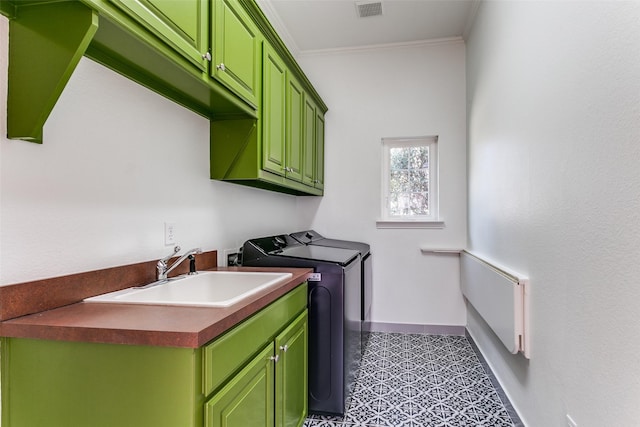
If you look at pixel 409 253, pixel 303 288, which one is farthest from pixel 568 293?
pixel 409 253

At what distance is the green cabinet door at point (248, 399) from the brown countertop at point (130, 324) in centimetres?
18

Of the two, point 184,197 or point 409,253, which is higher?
point 184,197

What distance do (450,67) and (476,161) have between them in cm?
107

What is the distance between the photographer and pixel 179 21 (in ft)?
4.16

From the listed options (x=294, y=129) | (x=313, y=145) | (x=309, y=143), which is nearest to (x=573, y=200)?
(x=294, y=129)

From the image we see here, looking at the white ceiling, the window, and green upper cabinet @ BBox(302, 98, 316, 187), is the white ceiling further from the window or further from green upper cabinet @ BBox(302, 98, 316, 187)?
the window

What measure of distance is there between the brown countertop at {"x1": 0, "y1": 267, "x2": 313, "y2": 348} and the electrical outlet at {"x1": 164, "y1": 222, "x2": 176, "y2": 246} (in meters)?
0.59

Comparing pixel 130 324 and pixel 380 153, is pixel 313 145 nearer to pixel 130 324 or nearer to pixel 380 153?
pixel 380 153

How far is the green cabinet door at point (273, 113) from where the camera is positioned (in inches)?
81.9

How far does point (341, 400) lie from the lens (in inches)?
79.3

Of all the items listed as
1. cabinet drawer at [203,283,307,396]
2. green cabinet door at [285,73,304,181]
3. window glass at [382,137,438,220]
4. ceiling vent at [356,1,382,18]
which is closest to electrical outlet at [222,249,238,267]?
green cabinet door at [285,73,304,181]

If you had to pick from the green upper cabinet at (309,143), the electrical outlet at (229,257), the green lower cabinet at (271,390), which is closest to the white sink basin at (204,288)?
the green lower cabinet at (271,390)

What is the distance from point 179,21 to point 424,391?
7.76 ft

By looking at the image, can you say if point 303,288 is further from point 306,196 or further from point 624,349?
point 306,196
